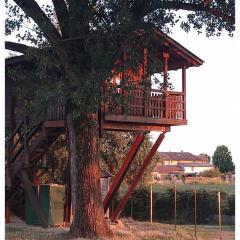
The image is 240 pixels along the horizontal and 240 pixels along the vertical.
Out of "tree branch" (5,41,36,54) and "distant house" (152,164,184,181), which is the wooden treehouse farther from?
"distant house" (152,164,184,181)

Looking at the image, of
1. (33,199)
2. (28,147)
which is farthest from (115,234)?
(28,147)

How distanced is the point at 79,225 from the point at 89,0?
5.35 metres

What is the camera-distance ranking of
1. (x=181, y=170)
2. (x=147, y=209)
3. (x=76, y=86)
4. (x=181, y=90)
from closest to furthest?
(x=76, y=86) < (x=181, y=90) < (x=147, y=209) < (x=181, y=170)

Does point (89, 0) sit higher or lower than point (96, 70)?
higher

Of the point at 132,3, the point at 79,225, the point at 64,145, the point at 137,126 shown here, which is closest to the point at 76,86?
the point at 132,3

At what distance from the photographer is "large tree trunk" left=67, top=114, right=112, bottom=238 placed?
41.7ft

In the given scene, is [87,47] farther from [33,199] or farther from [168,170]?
[168,170]

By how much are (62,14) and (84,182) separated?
408 cm

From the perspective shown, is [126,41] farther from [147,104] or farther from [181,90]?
[181,90]

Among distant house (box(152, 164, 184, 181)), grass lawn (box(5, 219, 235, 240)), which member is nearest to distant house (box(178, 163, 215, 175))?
distant house (box(152, 164, 184, 181))

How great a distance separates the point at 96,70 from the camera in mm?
11539

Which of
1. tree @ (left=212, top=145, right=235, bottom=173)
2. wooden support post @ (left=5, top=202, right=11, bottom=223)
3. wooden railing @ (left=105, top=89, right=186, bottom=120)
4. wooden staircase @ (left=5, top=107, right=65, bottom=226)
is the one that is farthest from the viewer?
tree @ (left=212, top=145, right=235, bottom=173)
